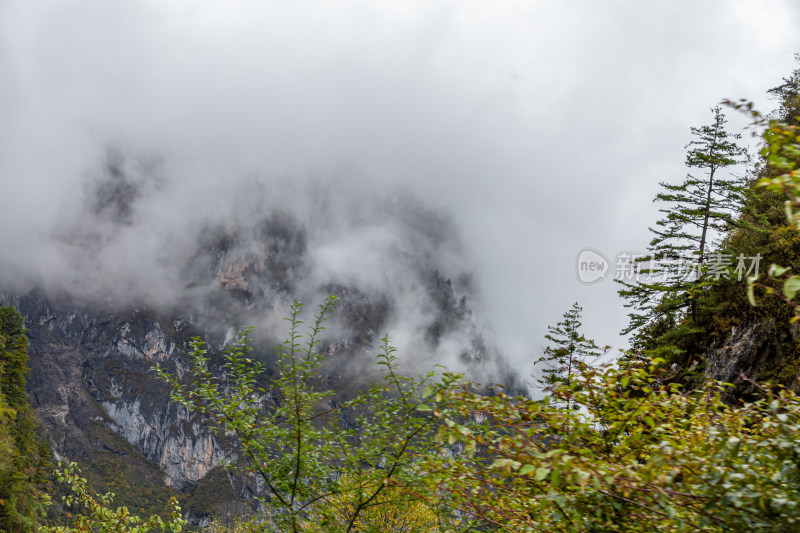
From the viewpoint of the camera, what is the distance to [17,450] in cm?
3641

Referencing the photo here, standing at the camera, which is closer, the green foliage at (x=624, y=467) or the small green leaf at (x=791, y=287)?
the small green leaf at (x=791, y=287)

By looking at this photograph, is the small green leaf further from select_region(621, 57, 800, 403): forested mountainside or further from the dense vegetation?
select_region(621, 57, 800, 403): forested mountainside

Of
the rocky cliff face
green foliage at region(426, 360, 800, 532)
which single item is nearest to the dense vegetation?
green foliage at region(426, 360, 800, 532)

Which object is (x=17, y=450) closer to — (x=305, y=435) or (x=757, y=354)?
(x=305, y=435)

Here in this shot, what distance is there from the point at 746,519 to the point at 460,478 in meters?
2.50

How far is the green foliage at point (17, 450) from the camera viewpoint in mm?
32156

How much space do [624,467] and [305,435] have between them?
14.0ft

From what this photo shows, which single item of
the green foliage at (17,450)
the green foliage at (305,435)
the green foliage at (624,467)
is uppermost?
the green foliage at (17,450)

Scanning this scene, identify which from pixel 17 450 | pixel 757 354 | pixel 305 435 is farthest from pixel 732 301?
pixel 17 450

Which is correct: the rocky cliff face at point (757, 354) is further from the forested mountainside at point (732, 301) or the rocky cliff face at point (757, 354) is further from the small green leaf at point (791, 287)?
the small green leaf at point (791, 287)

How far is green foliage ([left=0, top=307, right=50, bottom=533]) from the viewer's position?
3216 cm

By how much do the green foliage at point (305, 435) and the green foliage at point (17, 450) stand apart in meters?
28.6

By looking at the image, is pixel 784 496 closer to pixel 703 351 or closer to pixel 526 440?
pixel 526 440

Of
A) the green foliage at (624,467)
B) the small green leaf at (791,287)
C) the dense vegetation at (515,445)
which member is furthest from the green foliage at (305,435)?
the small green leaf at (791,287)
